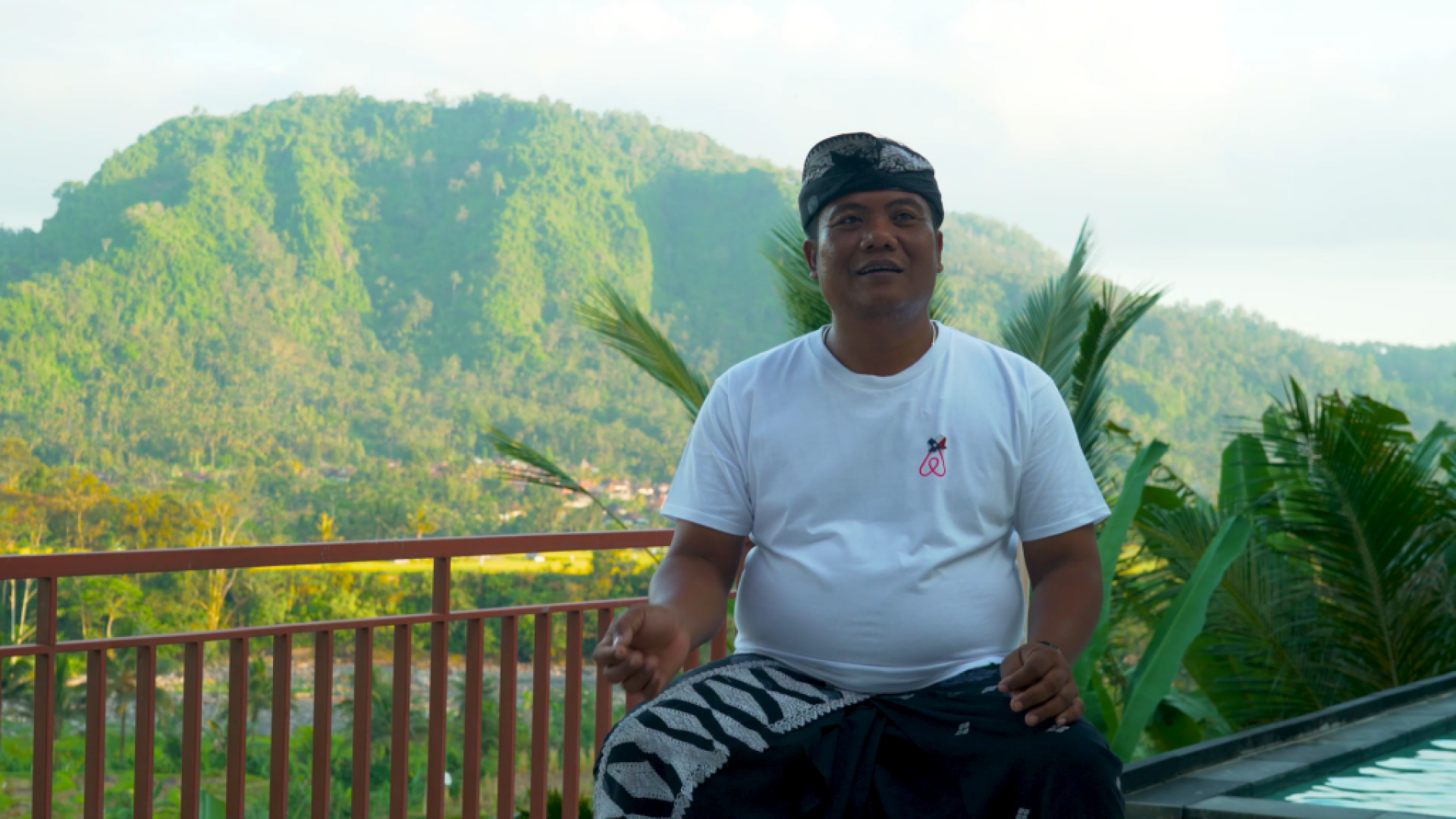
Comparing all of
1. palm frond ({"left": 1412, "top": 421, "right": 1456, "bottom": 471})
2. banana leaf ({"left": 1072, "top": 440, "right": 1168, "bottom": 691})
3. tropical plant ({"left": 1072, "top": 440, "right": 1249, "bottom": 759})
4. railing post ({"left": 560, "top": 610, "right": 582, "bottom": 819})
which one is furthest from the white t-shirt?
palm frond ({"left": 1412, "top": 421, "right": 1456, "bottom": 471})

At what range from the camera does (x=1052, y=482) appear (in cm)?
159

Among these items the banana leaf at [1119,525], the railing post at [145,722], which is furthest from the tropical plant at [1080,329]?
the railing post at [145,722]

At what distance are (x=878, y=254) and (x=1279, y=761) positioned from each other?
2050 millimetres

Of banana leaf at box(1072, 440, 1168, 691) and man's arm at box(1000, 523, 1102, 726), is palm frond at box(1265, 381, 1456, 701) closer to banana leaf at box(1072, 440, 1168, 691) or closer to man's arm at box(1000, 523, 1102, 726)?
banana leaf at box(1072, 440, 1168, 691)

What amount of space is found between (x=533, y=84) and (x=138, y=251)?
2359 centimetres

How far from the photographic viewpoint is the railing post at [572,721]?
10.4 feet

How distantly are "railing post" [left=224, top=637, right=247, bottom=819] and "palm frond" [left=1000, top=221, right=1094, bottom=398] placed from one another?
3.82 metres

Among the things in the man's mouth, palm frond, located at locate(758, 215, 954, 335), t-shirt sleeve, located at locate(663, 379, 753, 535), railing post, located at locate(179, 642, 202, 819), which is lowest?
railing post, located at locate(179, 642, 202, 819)

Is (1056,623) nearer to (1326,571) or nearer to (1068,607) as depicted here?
(1068,607)

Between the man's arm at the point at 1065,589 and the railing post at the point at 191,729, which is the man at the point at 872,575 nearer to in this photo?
the man's arm at the point at 1065,589

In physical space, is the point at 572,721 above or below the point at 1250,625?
above

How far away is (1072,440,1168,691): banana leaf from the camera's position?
11.3ft

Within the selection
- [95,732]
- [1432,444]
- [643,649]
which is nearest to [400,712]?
[95,732]

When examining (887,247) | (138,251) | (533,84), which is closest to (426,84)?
(533,84)
